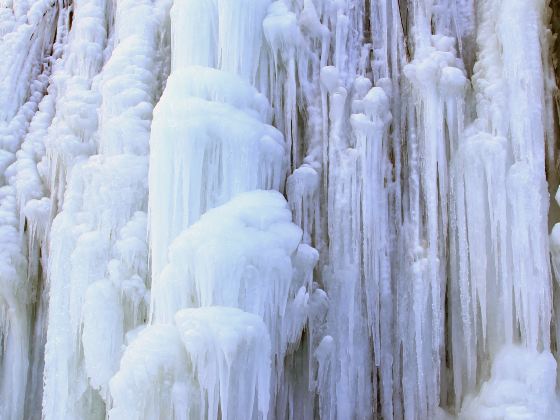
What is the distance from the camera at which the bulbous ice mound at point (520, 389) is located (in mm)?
3885

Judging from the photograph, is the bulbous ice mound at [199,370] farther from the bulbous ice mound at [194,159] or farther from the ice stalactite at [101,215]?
the ice stalactite at [101,215]

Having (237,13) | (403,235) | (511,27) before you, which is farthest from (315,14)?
(403,235)

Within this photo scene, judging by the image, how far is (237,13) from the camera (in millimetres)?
4707

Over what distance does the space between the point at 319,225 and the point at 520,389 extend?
1.49 m

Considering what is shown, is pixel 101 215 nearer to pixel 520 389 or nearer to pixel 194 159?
pixel 194 159

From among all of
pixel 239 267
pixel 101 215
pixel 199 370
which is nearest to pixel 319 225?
pixel 239 267

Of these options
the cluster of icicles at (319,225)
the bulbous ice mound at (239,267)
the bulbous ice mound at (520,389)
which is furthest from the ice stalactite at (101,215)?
the bulbous ice mound at (520,389)

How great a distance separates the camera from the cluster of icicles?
3943 mm

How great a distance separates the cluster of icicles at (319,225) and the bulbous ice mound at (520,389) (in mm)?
12

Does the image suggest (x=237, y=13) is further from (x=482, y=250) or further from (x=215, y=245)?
(x=482, y=250)

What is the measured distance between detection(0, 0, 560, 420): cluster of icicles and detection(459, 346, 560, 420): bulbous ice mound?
0.5 inches

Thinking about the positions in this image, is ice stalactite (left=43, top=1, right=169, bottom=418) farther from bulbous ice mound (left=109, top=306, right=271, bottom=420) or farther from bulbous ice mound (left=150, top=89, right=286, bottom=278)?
bulbous ice mound (left=109, top=306, right=271, bottom=420)

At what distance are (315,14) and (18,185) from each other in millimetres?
2649

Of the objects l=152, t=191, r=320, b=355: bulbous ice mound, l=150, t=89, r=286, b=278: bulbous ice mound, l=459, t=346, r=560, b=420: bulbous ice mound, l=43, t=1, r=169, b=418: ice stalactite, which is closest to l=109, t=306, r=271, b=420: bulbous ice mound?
l=152, t=191, r=320, b=355: bulbous ice mound
